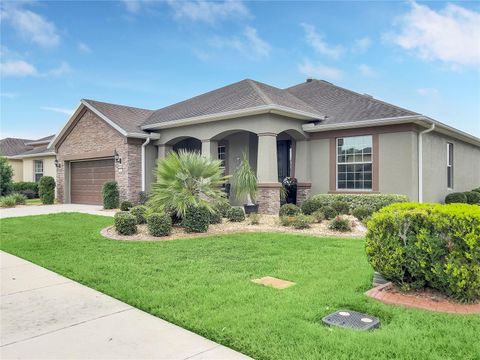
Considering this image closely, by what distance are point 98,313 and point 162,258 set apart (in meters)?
2.71

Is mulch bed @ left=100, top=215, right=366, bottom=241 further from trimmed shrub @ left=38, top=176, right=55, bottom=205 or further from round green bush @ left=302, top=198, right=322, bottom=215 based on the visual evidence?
trimmed shrub @ left=38, top=176, right=55, bottom=205

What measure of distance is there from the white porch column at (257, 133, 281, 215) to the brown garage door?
866 cm

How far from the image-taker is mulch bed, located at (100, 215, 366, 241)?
9797 mm

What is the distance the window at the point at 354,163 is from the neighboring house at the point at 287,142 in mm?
38

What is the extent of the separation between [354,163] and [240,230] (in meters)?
6.38

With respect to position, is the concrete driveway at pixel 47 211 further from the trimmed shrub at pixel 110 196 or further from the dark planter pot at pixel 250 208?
the dark planter pot at pixel 250 208

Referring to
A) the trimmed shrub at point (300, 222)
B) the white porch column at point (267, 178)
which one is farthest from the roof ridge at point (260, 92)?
the trimmed shrub at point (300, 222)

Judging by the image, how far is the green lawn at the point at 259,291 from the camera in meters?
3.56

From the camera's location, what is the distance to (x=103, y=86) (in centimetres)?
2303

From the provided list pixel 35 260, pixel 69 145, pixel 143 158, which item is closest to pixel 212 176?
pixel 35 260

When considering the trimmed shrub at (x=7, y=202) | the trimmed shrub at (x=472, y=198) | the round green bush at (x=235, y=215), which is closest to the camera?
the round green bush at (x=235, y=215)

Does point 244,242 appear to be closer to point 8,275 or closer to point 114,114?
point 8,275

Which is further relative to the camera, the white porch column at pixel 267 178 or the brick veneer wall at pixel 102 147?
the brick veneer wall at pixel 102 147

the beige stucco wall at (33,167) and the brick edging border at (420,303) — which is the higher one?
the beige stucco wall at (33,167)
